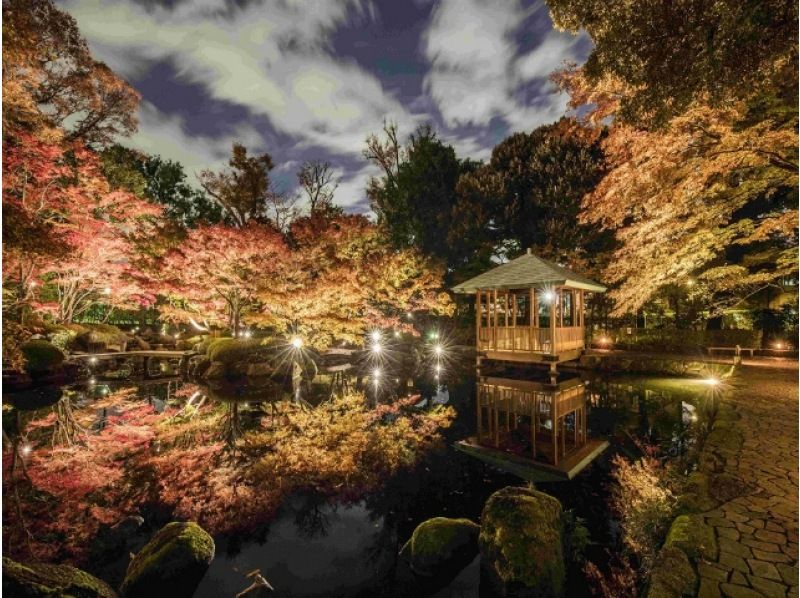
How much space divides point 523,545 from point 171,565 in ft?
12.4

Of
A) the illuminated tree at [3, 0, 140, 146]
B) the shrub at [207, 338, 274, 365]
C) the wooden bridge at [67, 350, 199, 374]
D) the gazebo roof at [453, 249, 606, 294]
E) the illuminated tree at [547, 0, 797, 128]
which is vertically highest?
the illuminated tree at [3, 0, 140, 146]

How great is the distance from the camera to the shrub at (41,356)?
1345 centimetres

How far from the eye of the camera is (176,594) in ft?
12.5

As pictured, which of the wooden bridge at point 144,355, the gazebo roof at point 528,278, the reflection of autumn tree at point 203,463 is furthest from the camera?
the wooden bridge at point 144,355

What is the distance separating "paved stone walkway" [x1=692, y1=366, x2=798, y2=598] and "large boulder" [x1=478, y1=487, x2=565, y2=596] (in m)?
1.22

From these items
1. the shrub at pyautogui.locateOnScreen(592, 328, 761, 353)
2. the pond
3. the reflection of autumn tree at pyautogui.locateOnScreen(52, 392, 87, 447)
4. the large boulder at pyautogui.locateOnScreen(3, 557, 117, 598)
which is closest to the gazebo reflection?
the pond

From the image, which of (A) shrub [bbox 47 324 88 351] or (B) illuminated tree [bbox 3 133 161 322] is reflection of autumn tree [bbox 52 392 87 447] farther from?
(A) shrub [bbox 47 324 88 351]

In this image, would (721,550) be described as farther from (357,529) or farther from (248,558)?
(248,558)

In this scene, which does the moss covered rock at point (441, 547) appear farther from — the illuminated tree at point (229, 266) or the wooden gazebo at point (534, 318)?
the illuminated tree at point (229, 266)

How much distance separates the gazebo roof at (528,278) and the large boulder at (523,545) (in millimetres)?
9930

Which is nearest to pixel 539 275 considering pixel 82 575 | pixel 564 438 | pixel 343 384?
A: pixel 564 438

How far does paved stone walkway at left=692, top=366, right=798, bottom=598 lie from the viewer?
281 cm

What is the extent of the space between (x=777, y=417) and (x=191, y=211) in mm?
33966

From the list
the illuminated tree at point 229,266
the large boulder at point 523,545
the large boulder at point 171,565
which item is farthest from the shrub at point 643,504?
the illuminated tree at point 229,266
